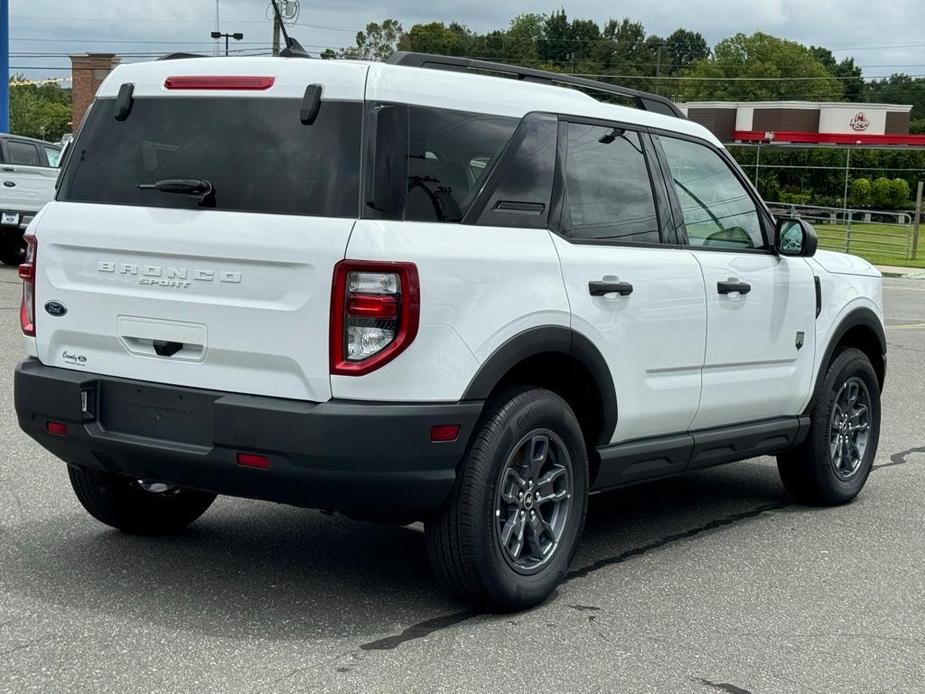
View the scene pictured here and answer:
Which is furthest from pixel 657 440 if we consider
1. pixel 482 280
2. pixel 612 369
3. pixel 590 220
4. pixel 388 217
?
pixel 388 217

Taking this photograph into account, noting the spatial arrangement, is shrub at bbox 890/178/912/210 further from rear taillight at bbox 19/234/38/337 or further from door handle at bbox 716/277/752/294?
rear taillight at bbox 19/234/38/337

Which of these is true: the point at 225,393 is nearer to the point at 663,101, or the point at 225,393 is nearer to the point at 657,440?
the point at 657,440

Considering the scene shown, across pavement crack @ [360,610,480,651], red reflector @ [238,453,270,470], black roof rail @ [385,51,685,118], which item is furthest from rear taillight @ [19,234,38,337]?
pavement crack @ [360,610,480,651]

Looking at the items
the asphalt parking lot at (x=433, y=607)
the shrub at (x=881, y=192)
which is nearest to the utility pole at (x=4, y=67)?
the asphalt parking lot at (x=433, y=607)

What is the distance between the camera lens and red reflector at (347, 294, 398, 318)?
4.36 meters

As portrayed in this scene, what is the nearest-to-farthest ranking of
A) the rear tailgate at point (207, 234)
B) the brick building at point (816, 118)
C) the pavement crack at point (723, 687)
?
the pavement crack at point (723, 687) < the rear tailgate at point (207, 234) < the brick building at point (816, 118)

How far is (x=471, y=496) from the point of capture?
4676mm

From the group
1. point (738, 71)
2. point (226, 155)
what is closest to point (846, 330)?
point (226, 155)

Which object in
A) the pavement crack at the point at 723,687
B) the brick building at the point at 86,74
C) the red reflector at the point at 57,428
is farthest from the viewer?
the brick building at the point at 86,74

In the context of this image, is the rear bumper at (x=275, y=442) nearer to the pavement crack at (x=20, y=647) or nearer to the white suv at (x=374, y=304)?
the white suv at (x=374, y=304)

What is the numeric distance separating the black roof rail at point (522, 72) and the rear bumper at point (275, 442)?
1.33m

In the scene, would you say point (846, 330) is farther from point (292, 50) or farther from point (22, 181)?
point (22, 181)

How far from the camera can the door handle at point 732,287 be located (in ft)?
19.4

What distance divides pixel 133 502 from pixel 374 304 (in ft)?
6.35
